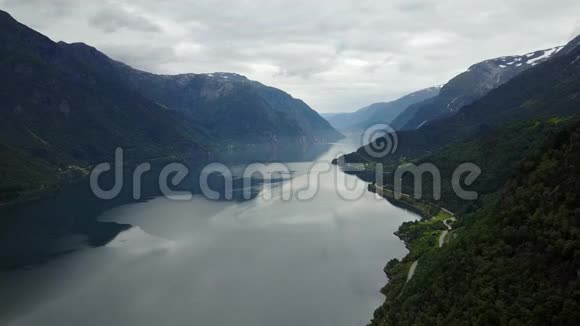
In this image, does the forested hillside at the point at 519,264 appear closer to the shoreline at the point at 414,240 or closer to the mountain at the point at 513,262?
the mountain at the point at 513,262

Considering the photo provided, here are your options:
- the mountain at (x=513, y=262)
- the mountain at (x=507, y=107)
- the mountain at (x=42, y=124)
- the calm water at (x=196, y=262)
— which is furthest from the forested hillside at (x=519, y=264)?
the mountain at (x=42, y=124)

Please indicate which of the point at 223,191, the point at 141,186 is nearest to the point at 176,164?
the point at 141,186

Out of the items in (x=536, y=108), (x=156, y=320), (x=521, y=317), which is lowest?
(x=156, y=320)

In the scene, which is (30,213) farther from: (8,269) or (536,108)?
(536,108)

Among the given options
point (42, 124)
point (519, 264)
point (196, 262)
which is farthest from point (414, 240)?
point (42, 124)

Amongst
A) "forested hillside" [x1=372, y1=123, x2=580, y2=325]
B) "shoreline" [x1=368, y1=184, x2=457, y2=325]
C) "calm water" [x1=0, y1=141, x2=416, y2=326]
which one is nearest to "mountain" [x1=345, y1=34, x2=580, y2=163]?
"shoreline" [x1=368, y1=184, x2=457, y2=325]

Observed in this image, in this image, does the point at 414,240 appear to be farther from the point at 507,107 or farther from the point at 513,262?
the point at 507,107

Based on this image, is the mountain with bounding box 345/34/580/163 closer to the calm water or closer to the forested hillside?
the calm water
